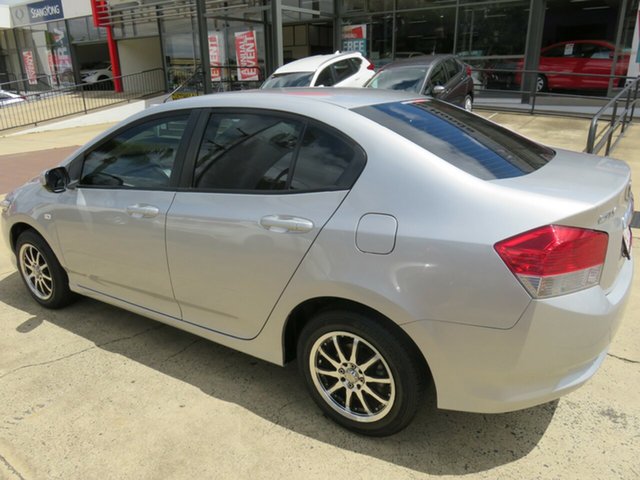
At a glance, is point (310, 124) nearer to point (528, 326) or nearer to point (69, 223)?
point (528, 326)

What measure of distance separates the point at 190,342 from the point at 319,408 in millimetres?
1233

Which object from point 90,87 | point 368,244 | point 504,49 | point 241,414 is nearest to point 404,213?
point 368,244

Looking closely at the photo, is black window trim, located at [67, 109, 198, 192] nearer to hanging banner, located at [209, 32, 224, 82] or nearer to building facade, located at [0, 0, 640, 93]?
building facade, located at [0, 0, 640, 93]

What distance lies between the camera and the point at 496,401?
2154 mm

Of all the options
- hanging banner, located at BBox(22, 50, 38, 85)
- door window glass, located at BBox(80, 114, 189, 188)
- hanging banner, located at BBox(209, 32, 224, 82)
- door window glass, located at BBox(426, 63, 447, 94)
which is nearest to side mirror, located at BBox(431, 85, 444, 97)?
door window glass, located at BBox(426, 63, 447, 94)

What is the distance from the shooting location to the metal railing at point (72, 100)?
61.0 ft

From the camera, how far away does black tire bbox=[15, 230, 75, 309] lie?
3.87m

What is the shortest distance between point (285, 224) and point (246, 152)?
567 mm

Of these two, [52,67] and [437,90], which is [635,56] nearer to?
[437,90]

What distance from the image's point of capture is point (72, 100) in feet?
71.2

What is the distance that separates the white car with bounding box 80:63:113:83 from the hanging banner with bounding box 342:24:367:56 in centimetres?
1343

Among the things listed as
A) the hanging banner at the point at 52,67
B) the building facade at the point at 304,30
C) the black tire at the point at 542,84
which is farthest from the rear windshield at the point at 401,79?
the hanging banner at the point at 52,67

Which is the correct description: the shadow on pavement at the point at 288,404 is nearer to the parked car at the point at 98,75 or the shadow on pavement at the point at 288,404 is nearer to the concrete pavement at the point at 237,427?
the concrete pavement at the point at 237,427

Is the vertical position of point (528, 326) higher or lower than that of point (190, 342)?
higher
